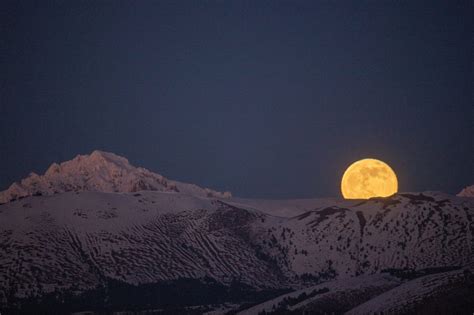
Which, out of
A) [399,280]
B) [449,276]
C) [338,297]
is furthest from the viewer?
[399,280]

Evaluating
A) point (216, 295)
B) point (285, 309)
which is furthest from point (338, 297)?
point (216, 295)

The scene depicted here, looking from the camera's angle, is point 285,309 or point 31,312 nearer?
point 285,309

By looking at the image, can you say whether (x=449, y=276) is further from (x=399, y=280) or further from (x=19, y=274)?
(x=19, y=274)

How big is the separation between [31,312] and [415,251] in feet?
353

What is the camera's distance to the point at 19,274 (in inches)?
7825

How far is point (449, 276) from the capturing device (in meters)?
123

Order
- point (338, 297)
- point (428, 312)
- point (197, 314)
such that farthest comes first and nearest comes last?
1. point (197, 314)
2. point (338, 297)
3. point (428, 312)

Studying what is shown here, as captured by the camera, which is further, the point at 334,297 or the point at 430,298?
the point at 334,297

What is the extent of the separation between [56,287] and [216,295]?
1786 inches

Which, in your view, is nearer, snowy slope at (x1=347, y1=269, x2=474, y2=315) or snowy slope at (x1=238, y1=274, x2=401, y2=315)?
snowy slope at (x1=347, y1=269, x2=474, y2=315)

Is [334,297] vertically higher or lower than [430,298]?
higher

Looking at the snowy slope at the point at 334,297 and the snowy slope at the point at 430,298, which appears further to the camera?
the snowy slope at the point at 334,297

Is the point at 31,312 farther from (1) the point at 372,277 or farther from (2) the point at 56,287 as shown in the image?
(1) the point at 372,277

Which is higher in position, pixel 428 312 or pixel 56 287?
pixel 56 287
